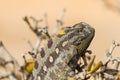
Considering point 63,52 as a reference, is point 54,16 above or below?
below

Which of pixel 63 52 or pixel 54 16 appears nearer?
pixel 63 52

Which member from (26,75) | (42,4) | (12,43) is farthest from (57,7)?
(26,75)

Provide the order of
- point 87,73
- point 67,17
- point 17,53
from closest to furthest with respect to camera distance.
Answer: point 87,73 → point 17,53 → point 67,17

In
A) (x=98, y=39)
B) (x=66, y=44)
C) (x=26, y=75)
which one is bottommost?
(x=98, y=39)

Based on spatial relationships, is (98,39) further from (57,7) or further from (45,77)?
(45,77)

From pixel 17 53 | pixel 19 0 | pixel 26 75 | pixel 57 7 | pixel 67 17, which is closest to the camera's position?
pixel 26 75
